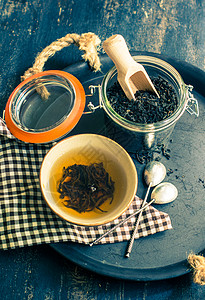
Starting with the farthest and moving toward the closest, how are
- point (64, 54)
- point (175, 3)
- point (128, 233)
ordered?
point (175, 3) < point (64, 54) < point (128, 233)

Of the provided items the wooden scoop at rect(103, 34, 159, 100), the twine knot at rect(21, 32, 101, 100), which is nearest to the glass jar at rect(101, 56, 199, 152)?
the wooden scoop at rect(103, 34, 159, 100)

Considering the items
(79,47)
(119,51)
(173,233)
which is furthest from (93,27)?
(173,233)

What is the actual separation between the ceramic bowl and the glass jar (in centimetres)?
6

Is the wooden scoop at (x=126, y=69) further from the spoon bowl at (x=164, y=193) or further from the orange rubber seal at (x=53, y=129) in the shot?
the spoon bowl at (x=164, y=193)

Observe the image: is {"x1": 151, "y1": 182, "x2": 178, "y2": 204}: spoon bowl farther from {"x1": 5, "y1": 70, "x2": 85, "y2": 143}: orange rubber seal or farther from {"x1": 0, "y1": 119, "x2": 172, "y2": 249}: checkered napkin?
{"x1": 5, "y1": 70, "x2": 85, "y2": 143}: orange rubber seal

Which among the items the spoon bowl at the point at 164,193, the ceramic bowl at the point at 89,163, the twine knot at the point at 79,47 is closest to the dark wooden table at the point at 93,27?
the twine knot at the point at 79,47

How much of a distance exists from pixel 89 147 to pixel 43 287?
416mm

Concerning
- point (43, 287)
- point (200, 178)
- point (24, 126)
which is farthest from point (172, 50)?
point (43, 287)

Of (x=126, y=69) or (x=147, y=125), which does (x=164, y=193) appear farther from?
(x=126, y=69)

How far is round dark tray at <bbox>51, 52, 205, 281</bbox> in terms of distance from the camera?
91cm

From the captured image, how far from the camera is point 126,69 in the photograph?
0.88 m

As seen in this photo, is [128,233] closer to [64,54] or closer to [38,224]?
[38,224]

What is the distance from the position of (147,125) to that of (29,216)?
417 millimetres

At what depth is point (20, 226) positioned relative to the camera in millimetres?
940
